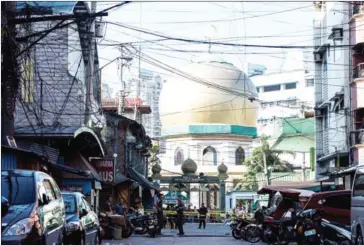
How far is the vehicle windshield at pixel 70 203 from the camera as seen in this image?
1742 centimetres

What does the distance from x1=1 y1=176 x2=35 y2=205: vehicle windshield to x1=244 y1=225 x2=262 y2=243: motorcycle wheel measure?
16278mm

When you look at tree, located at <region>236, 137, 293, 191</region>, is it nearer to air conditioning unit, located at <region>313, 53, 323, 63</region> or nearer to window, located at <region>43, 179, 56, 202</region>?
air conditioning unit, located at <region>313, 53, 323, 63</region>

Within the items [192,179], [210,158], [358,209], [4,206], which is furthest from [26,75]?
[210,158]

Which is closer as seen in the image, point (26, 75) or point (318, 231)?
point (318, 231)

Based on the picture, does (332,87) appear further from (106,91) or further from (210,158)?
(210,158)

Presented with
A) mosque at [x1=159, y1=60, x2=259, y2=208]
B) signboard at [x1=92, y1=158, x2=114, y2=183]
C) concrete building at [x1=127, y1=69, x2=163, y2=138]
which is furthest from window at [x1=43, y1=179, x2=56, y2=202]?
concrete building at [x1=127, y1=69, x2=163, y2=138]

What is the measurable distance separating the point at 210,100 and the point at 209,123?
3254 millimetres

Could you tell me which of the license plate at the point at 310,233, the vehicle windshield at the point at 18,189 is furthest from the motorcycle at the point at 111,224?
the vehicle windshield at the point at 18,189

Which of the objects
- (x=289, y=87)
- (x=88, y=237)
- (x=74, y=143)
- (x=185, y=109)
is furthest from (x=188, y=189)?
(x=289, y=87)

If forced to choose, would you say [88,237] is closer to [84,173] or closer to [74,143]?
[84,173]

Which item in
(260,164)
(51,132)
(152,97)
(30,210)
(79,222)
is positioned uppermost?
(152,97)

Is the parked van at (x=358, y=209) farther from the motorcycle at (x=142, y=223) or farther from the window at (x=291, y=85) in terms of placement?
the window at (x=291, y=85)

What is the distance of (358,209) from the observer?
55.3 ft

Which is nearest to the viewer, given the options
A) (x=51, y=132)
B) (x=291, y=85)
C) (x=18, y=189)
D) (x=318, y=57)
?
(x=18, y=189)
